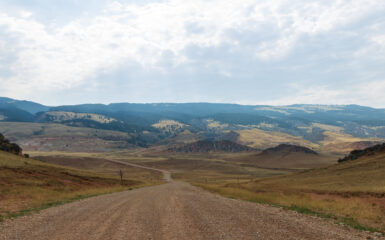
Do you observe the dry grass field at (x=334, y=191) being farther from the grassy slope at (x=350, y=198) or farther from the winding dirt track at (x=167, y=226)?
the winding dirt track at (x=167, y=226)

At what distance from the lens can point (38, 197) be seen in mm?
25375

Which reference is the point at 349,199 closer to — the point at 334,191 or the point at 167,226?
the point at 334,191

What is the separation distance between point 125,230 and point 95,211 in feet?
20.5

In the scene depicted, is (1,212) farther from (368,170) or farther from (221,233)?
(368,170)

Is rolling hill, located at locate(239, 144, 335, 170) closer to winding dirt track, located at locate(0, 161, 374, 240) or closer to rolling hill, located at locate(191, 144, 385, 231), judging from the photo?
rolling hill, located at locate(191, 144, 385, 231)

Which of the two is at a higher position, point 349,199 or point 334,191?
point 349,199


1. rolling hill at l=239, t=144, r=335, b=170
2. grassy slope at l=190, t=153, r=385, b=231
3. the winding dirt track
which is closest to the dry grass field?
grassy slope at l=190, t=153, r=385, b=231

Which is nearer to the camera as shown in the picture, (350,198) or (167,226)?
(167,226)

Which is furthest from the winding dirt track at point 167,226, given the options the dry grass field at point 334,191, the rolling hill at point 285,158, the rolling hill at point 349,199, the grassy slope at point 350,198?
the rolling hill at point 285,158

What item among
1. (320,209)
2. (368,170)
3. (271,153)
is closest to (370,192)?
(320,209)

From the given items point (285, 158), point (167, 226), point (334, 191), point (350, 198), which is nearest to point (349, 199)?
point (350, 198)

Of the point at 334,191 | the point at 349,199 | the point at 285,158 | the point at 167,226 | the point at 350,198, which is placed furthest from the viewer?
the point at 285,158

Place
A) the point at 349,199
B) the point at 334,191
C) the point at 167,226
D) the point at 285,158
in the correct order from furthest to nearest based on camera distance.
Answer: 1. the point at 285,158
2. the point at 334,191
3. the point at 349,199
4. the point at 167,226

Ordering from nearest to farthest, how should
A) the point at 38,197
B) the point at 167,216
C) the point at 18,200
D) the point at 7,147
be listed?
the point at 167,216, the point at 18,200, the point at 38,197, the point at 7,147
